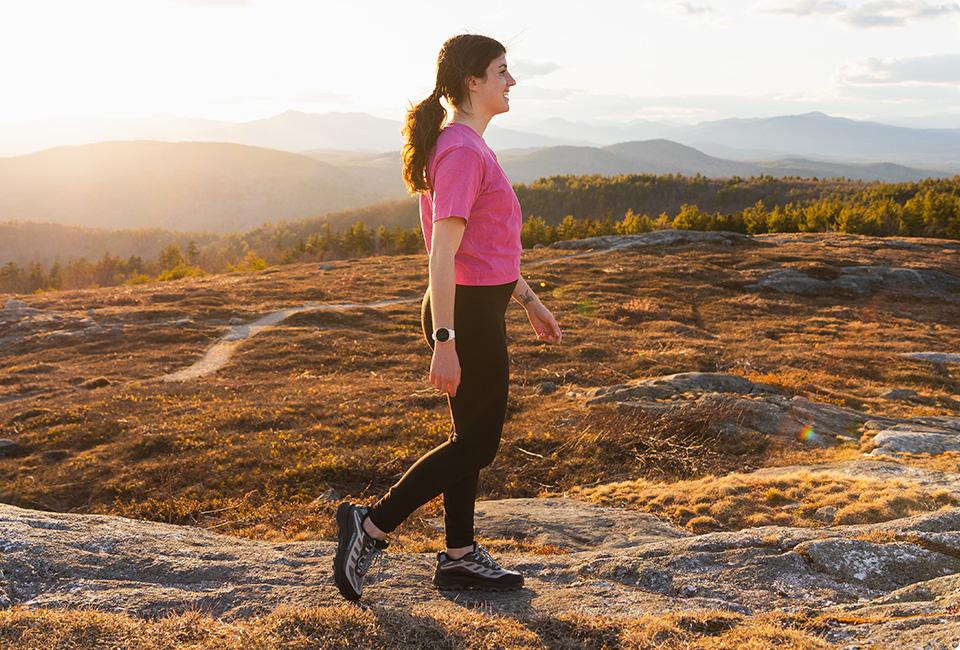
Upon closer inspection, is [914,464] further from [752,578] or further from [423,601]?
[423,601]

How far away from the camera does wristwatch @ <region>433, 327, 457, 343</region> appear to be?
301 cm

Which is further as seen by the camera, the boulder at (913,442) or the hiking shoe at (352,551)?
the boulder at (913,442)

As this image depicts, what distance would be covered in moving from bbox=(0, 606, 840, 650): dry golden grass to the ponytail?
241 centimetres

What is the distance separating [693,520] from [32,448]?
11.2m

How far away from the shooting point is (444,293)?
3.02 meters

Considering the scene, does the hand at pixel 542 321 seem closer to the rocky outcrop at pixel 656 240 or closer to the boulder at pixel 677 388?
the boulder at pixel 677 388

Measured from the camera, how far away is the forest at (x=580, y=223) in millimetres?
64125

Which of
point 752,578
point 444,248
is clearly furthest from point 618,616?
point 444,248

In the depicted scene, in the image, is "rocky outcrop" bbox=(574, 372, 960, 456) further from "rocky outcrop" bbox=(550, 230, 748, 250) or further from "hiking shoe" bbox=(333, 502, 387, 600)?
"rocky outcrop" bbox=(550, 230, 748, 250)

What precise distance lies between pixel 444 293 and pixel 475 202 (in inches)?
24.1

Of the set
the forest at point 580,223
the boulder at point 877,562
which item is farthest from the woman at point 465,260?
the forest at point 580,223

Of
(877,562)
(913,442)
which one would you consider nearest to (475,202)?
(877,562)

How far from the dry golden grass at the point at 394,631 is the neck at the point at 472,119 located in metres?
2.74

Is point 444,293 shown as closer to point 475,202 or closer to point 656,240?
point 475,202
